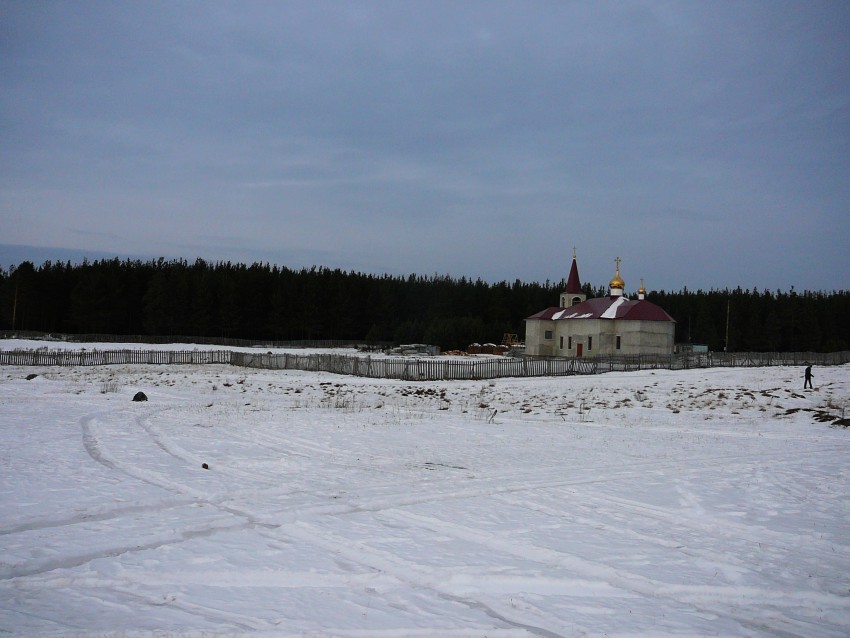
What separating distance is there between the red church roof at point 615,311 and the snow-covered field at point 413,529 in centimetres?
4418

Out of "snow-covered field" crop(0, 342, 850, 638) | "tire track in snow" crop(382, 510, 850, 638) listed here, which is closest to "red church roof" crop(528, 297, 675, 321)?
"snow-covered field" crop(0, 342, 850, 638)

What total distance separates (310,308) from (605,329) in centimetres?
4661

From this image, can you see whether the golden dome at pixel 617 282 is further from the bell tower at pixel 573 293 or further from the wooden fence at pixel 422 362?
the wooden fence at pixel 422 362

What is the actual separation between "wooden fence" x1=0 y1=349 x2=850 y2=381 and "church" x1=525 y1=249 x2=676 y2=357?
10.2 meters

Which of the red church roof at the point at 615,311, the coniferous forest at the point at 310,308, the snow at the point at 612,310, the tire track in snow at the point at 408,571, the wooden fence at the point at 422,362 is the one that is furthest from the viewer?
the coniferous forest at the point at 310,308

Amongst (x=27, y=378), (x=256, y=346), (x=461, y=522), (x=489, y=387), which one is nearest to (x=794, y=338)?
(x=256, y=346)

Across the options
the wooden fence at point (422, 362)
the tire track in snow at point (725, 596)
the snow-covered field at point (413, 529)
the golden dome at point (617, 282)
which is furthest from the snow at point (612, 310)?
the tire track in snow at point (725, 596)

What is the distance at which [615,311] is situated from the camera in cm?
6359

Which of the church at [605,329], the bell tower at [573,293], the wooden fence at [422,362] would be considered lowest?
the wooden fence at [422,362]

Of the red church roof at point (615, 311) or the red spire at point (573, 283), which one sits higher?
the red spire at point (573, 283)

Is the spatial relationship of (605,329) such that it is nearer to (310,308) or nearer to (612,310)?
(612,310)

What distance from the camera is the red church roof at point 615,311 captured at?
62.6m

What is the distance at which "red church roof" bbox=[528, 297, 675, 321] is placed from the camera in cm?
6259

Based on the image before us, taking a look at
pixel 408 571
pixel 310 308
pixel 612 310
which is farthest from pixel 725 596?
pixel 310 308
